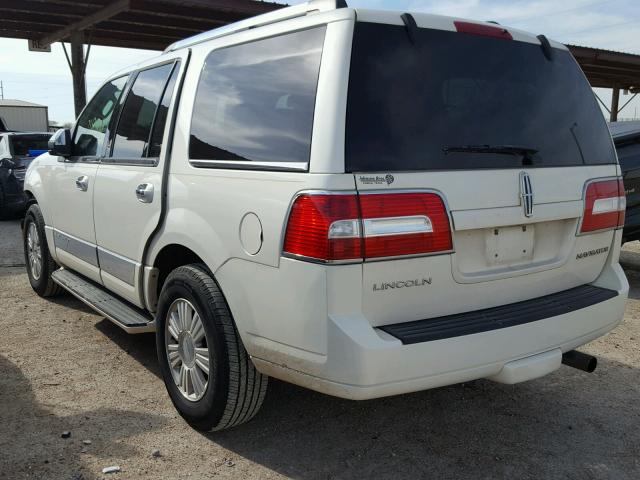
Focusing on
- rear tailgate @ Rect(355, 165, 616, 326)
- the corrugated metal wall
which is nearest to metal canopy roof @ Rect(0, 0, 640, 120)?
rear tailgate @ Rect(355, 165, 616, 326)

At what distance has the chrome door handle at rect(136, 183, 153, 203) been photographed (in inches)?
132

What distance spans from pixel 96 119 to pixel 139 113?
86cm

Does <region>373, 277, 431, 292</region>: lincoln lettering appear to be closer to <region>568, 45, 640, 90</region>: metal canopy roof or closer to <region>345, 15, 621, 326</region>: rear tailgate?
<region>345, 15, 621, 326</region>: rear tailgate

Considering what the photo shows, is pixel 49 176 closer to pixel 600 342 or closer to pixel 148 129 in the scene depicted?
pixel 148 129

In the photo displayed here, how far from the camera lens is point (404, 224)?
236 centimetres

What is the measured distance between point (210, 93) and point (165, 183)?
54 cm

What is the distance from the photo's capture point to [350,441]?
3062 mm

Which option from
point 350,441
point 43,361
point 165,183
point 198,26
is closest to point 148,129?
point 165,183

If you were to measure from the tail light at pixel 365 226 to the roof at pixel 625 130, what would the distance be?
4327mm

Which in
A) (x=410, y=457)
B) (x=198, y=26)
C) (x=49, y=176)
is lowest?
(x=410, y=457)

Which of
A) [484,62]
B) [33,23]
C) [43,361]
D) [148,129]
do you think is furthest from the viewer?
[33,23]

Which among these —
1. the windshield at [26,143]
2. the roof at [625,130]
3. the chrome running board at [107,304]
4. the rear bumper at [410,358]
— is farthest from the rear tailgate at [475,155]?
the windshield at [26,143]

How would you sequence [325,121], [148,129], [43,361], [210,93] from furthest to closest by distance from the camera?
[43,361]
[148,129]
[210,93]
[325,121]

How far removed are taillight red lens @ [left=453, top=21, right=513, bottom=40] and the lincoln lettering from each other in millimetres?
1111
